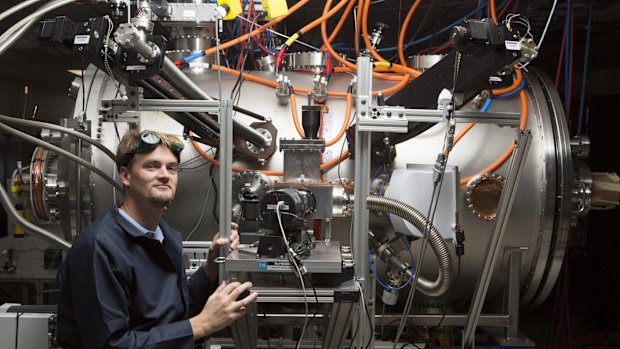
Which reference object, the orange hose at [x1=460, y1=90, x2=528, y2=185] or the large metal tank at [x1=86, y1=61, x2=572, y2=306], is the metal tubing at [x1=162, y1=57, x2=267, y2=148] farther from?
the orange hose at [x1=460, y1=90, x2=528, y2=185]

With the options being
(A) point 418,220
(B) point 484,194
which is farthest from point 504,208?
(B) point 484,194

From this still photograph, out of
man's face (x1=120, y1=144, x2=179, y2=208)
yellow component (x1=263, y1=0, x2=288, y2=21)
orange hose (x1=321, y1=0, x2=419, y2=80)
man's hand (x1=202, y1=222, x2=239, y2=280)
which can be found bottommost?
man's hand (x1=202, y1=222, x2=239, y2=280)

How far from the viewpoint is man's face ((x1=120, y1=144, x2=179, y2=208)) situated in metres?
1.65

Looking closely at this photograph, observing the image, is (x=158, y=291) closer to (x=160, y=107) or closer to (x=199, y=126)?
(x=160, y=107)

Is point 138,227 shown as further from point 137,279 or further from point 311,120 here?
point 311,120

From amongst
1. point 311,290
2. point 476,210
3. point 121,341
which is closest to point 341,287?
point 311,290

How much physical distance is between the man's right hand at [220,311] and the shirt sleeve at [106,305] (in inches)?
2.6

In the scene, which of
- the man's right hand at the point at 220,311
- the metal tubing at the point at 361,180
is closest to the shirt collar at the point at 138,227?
the man's right hand at the point at 220,311

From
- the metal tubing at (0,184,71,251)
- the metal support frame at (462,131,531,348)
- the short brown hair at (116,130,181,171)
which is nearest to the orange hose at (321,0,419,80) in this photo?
the metal support frame at (462,131,531,348)

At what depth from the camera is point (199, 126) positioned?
246cm

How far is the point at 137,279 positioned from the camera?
1.57m

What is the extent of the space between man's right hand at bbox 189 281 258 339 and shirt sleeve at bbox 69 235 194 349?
65mm

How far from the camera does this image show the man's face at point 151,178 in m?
1.65

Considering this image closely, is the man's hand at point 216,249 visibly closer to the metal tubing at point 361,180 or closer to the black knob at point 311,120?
the metal tubing at point 361,180
